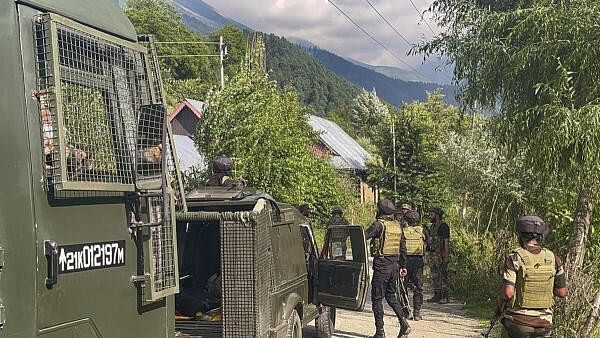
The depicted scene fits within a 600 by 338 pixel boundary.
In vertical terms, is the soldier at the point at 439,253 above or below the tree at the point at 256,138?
below

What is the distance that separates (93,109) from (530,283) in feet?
12.2

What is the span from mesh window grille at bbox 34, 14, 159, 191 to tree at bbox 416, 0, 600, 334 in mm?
6061

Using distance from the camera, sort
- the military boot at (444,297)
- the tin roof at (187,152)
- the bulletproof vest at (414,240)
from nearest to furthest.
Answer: the bulletproof vest at (414,240) < the military boot at (444,297) < the tin roof at (187,152)

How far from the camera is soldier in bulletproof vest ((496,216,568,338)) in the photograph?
564 cm

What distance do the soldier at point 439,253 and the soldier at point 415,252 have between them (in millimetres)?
1417

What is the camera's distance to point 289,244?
714 cm

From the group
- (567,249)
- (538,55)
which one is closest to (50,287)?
(538,55)

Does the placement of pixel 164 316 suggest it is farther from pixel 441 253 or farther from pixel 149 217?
pixel 441 253

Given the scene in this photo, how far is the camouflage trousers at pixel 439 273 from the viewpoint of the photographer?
12.9m

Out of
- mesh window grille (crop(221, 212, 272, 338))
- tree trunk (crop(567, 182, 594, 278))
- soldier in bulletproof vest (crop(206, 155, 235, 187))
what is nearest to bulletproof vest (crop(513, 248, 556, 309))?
mesh window grille (crop(221, 212, 272, 338))

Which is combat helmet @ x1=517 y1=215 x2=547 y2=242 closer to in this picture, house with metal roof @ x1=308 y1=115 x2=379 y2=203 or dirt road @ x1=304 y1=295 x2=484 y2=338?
Result: dirt road @ x1=304 y1=295 x2=484 y2=338

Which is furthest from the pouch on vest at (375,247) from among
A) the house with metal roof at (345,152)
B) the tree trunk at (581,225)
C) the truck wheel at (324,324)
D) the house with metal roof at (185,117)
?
the house with metal roof at (185,117)

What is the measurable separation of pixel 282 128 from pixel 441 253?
7492 millimetres

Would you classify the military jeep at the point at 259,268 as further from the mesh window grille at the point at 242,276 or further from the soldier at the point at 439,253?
the soldier at the point at 439,253
